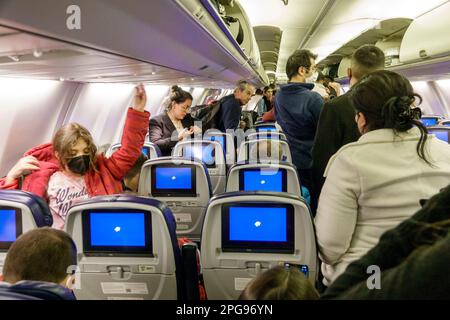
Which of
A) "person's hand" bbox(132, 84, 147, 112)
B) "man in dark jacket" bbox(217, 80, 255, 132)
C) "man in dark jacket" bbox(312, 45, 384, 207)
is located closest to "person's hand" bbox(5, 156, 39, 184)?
"person's hand" bbox(132, 84, 147, 112)

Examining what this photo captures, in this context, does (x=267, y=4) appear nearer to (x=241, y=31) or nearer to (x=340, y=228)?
(x=241, y=31)

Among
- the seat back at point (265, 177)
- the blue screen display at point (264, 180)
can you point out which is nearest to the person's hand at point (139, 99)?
the seat back at point (265, 177)

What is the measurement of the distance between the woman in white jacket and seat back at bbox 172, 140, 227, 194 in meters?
3.55

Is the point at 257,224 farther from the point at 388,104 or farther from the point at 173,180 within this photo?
the point at 173,180

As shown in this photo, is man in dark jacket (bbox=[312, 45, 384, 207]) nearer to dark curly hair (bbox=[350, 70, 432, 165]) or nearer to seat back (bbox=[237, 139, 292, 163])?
dark curly hair (bbox=[350, 70, 432, 165])

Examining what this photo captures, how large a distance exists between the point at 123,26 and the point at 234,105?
434cm

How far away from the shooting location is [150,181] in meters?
4.04

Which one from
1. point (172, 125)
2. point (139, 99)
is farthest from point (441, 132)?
point (139, 99)

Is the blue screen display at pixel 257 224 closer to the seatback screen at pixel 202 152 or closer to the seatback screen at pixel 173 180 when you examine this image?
the seatback screen at pixel 173 180

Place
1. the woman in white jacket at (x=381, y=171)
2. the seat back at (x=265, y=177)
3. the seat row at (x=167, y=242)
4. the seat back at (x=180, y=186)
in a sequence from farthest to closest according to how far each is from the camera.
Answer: the seat back at (x=180, y=186), the seat back at (x=265, y=177), the seat row at (x=167, y=242), the woman in white jacket at (x=381, y=171)

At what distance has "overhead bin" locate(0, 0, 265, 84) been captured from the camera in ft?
6.17

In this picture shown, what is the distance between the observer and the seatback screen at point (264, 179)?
12.2 feet

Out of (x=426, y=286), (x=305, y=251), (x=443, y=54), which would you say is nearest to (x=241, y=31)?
(x=443, y=54)

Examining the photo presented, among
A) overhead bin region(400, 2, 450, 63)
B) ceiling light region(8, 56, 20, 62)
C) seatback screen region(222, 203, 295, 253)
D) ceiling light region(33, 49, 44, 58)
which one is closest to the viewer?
seatback screen region(222, 203, 295, 253)
